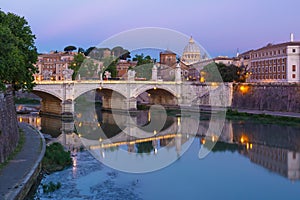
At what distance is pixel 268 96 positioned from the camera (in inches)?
1401

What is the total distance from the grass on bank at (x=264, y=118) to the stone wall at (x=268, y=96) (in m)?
3.82

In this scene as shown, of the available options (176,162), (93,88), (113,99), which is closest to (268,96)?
(113,99)

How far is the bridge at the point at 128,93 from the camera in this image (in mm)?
30844

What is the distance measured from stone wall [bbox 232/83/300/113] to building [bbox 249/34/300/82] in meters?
6.00

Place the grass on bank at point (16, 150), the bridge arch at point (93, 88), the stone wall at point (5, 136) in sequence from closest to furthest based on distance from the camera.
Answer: the grass on bank at point (16, 150) → the stone wall at point (5, 136) → the bridge arch at point (93, 88)

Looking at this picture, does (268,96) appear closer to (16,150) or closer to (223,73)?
(223,73)

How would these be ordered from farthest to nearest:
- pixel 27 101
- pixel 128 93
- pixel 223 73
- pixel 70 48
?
1. pixel 70 48
2. pixel 27 101
3. pixel 223 73
4. pixel 128 93

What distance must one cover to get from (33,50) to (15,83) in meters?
2.12

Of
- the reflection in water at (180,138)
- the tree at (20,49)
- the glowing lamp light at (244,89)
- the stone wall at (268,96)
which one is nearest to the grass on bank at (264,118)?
the reflection in water at (180,138)

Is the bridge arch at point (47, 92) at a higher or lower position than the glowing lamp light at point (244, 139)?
higher

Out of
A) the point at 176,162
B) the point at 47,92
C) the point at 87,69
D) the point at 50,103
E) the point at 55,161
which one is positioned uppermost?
the point at 87,69

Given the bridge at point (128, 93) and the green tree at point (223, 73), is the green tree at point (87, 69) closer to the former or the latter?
the bridge at point (128, 93)

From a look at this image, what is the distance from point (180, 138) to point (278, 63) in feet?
78.4

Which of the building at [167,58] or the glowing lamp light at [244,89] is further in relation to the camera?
the building at [167,58]
